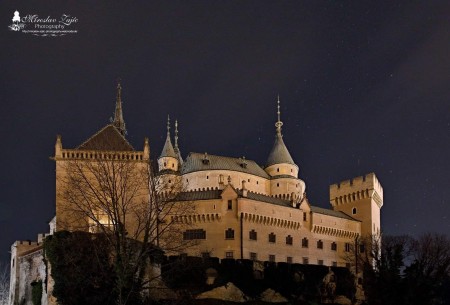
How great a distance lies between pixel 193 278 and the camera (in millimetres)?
53000

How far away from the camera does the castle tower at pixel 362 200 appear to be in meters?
84.5

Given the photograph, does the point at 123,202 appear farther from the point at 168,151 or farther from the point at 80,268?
the point at 168,151

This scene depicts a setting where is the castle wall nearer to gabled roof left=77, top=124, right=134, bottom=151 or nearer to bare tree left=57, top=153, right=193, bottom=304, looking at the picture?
bare tree left=57, top=153, right=193, bottom=304

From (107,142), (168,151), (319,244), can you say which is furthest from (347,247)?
(107,142)

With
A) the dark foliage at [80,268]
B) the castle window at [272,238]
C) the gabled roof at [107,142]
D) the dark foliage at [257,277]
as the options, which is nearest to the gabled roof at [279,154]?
the castle window at [272,238]

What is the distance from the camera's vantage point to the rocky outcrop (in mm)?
52531

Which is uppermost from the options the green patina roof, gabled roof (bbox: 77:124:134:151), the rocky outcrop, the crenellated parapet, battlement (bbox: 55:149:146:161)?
the green patina roof

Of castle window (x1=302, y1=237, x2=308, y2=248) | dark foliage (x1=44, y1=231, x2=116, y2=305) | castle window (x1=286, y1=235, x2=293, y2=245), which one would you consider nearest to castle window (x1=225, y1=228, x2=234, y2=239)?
castle window (x1=286, y1=235, x2=293, y2=245)

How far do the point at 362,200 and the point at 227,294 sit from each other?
37.3 m

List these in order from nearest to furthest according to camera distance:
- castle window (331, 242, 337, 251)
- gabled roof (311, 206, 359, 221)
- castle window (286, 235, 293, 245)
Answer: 1. castle window (286, 235, 293, 245)
2. castle window (331, 242, 337, 251)
3. gabled roof (311, 206, 359, 221)

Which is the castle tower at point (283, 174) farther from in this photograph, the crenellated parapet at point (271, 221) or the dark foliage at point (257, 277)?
the dark foliage at point (257, 277)

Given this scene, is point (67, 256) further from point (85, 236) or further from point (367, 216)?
point (367, 216)

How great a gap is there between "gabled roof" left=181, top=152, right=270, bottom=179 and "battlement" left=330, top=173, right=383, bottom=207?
11193mm

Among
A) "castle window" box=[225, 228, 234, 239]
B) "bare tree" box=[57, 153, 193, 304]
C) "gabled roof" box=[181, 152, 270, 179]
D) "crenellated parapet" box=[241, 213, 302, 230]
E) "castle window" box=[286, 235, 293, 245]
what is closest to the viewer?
"bare tree" box=[57, 153, 193, 304]
